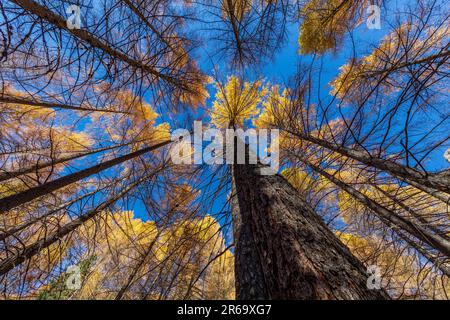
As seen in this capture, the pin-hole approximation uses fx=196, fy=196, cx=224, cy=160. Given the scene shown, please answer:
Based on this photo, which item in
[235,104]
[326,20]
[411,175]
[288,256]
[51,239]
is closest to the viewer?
[288,256]

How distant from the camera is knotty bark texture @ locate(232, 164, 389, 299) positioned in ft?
3.42

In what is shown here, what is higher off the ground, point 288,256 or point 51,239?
point 51,239

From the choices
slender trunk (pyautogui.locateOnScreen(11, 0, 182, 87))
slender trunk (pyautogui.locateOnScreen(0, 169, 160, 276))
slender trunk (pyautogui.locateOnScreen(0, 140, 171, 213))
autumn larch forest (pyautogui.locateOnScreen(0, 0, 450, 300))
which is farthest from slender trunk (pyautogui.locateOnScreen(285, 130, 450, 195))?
slender trunk (pyautogui.locateOnScreen(0, 169, 160, 276))

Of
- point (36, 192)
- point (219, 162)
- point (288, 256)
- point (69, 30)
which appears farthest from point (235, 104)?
point (288, 256)

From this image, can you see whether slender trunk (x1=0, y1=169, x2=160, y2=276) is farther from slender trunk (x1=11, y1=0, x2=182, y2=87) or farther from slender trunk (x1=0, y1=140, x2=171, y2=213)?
slender trunk (x1=11, y1=0, x2=182, y2=87)

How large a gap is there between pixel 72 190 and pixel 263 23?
5678mm

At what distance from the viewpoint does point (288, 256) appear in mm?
1256

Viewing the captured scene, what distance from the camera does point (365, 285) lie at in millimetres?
1072

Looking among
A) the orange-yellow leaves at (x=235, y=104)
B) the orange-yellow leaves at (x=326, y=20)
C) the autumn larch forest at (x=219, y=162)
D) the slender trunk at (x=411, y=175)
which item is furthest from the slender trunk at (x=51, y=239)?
the orange-yellow leaves at (x=326, y=20)

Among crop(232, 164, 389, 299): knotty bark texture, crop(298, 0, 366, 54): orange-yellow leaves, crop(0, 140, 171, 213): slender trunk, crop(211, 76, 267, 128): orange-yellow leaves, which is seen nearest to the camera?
crop(232, 164, 389, 299): knotty bark texture

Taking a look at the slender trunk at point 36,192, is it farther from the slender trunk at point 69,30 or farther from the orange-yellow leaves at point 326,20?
the orange-yellow leaves at point 326,20

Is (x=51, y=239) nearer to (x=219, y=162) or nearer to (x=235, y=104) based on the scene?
(x=219, y=162)
